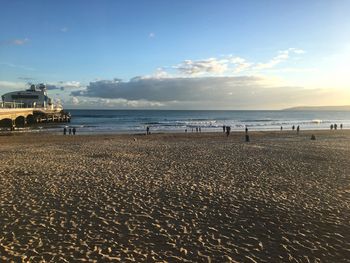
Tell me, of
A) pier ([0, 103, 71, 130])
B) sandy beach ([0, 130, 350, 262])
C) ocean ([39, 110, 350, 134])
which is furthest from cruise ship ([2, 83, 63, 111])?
sandy beach ([0, 130, 350, 262])

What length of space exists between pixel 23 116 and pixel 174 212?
65.5m

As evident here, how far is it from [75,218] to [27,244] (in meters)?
1.98

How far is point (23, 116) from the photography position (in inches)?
2714

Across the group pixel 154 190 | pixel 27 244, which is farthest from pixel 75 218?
pixel 154 190

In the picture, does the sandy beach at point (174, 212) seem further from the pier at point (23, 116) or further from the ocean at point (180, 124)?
the pier at point (23, 116)

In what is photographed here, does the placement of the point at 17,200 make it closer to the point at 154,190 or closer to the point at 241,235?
the point at 154,190

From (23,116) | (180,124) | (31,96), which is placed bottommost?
(180,124)

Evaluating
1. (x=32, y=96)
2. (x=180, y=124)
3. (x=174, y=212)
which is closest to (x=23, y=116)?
(x=180, y=124)

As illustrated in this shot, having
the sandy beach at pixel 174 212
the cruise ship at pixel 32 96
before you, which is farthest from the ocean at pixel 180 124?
the sandy beach at pixel 174 212

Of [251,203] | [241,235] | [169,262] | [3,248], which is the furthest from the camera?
[251,203]

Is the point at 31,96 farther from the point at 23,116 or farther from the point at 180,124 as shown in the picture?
the point at 180,124

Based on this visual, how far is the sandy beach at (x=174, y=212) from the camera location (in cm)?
766

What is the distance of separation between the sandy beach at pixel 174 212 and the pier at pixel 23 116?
1600 inches

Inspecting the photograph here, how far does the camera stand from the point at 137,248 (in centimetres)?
781
